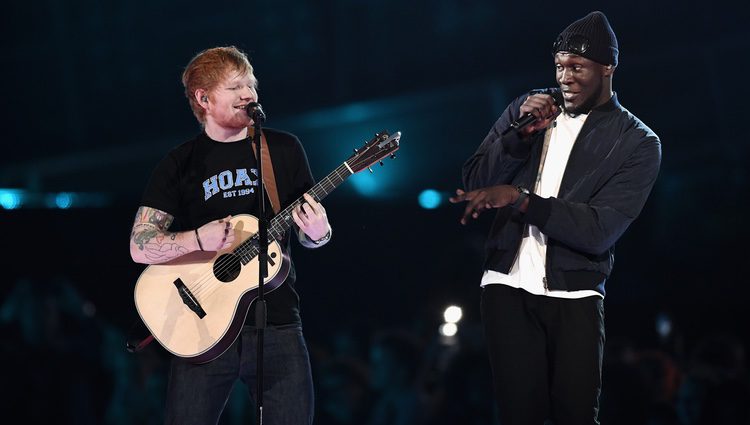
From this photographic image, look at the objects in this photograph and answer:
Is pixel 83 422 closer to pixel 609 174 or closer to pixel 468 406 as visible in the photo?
pixel 468 406

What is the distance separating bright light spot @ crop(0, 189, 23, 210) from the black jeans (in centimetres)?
475

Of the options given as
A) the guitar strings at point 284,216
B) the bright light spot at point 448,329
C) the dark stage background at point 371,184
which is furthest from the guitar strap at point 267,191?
the bright light spot at point 448,329

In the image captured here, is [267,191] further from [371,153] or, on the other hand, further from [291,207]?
[371,153]

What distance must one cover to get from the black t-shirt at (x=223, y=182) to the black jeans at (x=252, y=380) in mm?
148

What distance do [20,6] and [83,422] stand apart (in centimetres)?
383

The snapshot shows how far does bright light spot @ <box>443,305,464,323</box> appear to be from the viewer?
22.2 ft

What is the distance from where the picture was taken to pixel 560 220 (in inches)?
122

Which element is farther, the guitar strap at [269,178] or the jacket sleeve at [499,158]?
the guitar strap at [269,178]

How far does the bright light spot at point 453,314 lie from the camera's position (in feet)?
22.2

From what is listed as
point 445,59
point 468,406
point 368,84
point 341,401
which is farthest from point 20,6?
point 468,406

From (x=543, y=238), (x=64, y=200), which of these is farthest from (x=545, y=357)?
(x=64, y=200)

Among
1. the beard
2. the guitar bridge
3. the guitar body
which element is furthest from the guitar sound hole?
the beard

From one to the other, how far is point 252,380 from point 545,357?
113 centimetres

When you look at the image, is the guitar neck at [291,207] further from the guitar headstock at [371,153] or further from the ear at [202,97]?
the ear at [202,97]
